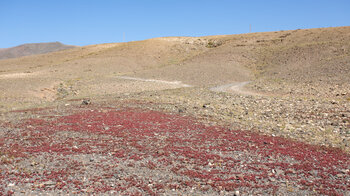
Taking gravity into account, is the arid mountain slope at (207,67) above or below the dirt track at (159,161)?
above

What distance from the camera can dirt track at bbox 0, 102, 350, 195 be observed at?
9211 mm

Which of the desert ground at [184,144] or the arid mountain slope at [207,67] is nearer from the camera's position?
the desert ground at [184,144]

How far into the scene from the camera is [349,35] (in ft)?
202

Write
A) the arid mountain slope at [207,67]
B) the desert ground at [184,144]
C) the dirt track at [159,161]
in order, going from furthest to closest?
the arid mountain slope at [207,67] < the desert ground at [184,144] < the dirt track at [159,161]

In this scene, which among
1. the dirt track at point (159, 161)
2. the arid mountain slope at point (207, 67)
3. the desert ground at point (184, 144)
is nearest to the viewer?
the dirt track at point (159, 161)

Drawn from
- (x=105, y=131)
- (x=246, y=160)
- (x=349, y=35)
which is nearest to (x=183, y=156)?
(x=246, y=160)

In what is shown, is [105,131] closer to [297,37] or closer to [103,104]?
[103,104]

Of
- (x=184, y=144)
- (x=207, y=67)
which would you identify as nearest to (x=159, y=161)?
(x=184, y=144)

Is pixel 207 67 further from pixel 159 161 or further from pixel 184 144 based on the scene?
pixel 159 161

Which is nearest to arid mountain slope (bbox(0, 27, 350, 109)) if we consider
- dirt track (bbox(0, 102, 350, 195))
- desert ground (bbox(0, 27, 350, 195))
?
desert ground (bbox(0, 27, 350, 195))

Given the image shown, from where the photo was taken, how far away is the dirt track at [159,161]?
9211mm

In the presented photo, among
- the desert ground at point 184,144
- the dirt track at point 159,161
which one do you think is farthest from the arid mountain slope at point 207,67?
the dirt track at point 159,161

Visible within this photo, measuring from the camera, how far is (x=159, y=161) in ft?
37.6

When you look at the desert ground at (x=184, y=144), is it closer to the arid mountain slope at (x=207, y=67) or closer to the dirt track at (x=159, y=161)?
the dirt track at (x=159, y=161)
